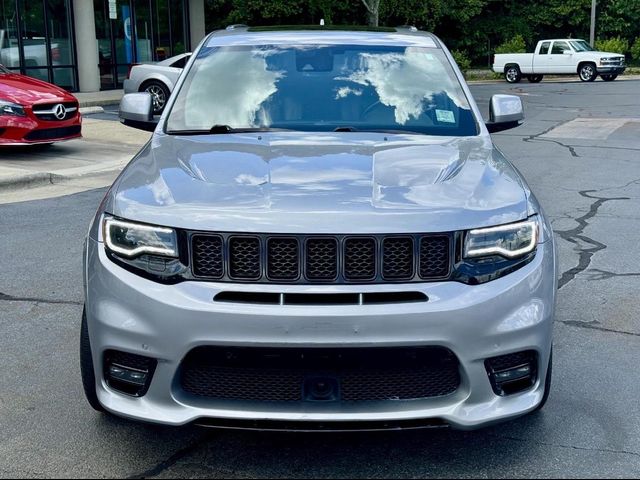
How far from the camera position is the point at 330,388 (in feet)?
10.6

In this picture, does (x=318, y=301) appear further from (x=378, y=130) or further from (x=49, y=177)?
(x=49, y=177)

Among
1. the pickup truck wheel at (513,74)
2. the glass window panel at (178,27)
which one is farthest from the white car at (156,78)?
the pickup truck wheel at (513,74)

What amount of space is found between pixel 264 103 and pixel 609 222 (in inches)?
197

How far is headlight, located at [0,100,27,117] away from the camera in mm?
12070

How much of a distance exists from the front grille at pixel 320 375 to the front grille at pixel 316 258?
28cm

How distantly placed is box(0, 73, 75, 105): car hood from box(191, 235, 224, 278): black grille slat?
32.2 feet

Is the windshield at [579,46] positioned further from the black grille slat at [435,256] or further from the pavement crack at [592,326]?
the black grille slat at [435,256]

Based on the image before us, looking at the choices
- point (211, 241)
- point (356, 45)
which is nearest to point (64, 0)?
point (356, 45)

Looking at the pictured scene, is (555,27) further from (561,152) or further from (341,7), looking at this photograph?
(561,152)

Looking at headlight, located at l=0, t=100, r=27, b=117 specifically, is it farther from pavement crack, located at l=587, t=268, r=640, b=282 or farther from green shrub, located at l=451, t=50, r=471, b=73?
green shrub, located at l=451, t=50, r=471, b=73

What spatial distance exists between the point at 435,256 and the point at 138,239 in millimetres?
1107

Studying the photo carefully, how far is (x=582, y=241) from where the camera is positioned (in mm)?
7742

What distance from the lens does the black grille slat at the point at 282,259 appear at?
3199 millimetres

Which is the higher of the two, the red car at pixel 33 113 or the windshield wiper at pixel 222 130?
the windshield wiper at pixel 222 130
